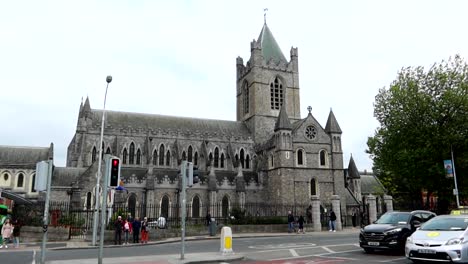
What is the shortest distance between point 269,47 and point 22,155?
Result: 119ft

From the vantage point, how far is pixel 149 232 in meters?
23.8

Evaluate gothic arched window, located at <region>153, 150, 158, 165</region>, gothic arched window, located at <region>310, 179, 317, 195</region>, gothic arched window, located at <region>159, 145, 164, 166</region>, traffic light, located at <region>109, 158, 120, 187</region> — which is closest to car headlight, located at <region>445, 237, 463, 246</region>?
traffic light, located at <region>109, 158, 120, 187</region>

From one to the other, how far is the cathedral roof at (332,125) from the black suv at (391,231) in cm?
2967

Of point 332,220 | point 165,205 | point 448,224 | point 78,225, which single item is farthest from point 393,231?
point 165,205

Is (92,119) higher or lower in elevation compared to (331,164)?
higher

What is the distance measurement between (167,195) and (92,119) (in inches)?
519

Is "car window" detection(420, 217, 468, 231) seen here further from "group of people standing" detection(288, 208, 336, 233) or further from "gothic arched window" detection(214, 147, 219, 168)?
"gothic arched window" detection(214, 147, 219, 168)

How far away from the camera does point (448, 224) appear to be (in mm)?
11508

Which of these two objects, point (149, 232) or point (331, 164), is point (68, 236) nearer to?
point (149, 232)

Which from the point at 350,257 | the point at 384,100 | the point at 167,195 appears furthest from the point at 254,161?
the point at 350,257

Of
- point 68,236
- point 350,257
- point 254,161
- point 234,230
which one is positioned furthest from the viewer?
point 254,161

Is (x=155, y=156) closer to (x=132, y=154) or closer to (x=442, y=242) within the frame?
(x=132, y=154)

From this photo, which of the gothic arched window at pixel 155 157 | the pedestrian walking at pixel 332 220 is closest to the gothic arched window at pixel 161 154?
the gothic arched window at pixel 155 157

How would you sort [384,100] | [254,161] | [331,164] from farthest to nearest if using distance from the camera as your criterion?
[254,161] → [331,164] → [384,100]
